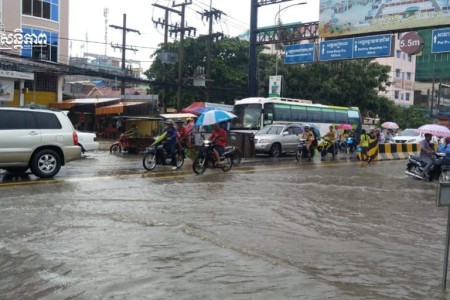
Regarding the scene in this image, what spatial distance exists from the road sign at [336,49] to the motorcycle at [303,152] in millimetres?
5883

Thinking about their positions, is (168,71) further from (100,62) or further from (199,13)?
(100,62)

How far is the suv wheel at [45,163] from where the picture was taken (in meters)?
11.7

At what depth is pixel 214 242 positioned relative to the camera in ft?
20.6

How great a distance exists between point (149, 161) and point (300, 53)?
14.5 m

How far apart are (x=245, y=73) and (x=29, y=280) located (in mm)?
37631

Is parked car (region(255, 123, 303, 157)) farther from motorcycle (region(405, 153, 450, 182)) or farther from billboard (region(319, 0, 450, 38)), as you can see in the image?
motorcycle (region(405, 153, 450, 182))

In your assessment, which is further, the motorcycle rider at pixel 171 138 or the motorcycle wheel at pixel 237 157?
the motorcycle wheel at pixel 237 157

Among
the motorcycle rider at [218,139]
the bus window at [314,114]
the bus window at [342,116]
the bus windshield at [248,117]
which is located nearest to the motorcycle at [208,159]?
the motorcycle rider at [218,139]

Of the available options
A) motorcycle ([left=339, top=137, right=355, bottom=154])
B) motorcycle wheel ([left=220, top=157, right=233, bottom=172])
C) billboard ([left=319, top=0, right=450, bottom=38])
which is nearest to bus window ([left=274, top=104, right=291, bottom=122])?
motorcycle ([left=339, top=137, right=355, bottom=154])

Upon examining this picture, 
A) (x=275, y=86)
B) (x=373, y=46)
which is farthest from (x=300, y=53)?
(x=275, y=86)

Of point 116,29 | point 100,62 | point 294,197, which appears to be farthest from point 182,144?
point 100,62

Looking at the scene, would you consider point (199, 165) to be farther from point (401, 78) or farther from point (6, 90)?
point (401, 78)

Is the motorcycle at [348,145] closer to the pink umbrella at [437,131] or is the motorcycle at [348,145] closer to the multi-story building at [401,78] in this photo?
the pink umbrella at [437,131]

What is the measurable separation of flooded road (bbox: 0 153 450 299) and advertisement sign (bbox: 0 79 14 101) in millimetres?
21005
